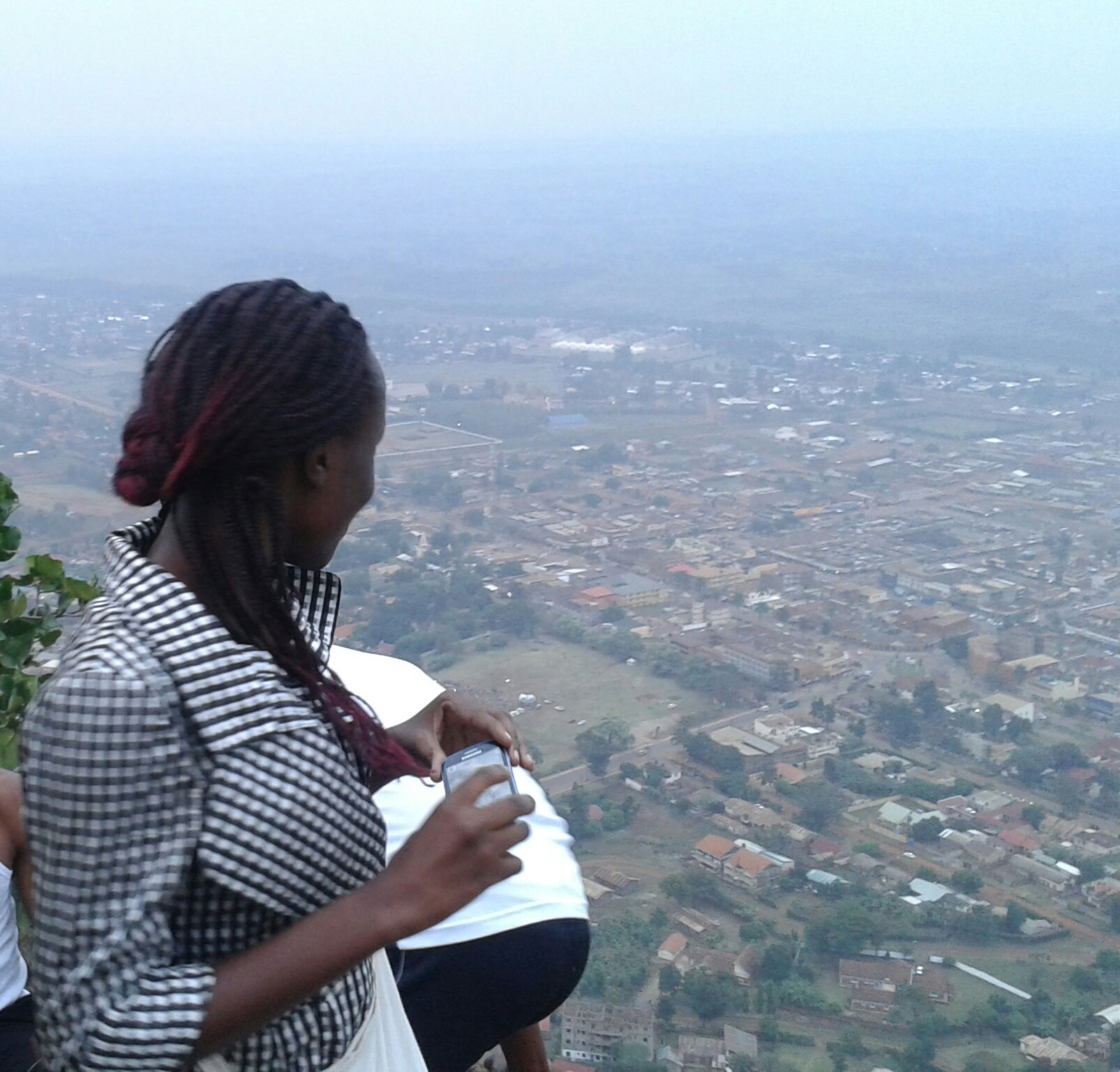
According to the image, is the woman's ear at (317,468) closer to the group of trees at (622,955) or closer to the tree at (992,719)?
the group of trees at (622,955)

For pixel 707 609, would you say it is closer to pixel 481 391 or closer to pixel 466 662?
pixel 466 662

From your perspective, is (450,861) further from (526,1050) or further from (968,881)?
(968,881)

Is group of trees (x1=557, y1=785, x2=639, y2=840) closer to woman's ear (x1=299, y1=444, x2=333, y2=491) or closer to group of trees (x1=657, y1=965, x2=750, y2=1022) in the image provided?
group of trees (x1=657, y1=965, x2=750, y2=1022)

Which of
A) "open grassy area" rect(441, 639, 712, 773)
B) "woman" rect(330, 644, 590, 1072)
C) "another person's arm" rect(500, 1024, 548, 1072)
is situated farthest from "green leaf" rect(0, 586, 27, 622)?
"open grassy area" rect(441, 639, 712, 773)

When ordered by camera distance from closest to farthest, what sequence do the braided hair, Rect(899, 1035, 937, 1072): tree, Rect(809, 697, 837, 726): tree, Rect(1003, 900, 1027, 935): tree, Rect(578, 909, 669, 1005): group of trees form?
the braided hair
Rect(578, 909, 669, 1005): group of trees
Rect(899, 1035, 937, 1072): tree
Rect(1003, 900, 1027, 935): tree
Rect(809, 697, 837, 726): tree

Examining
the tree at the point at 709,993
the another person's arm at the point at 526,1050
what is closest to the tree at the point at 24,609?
the another person's arm at the point at 526,1050

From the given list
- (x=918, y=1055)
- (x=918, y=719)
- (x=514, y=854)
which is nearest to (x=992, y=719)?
(x=918, y=719)
